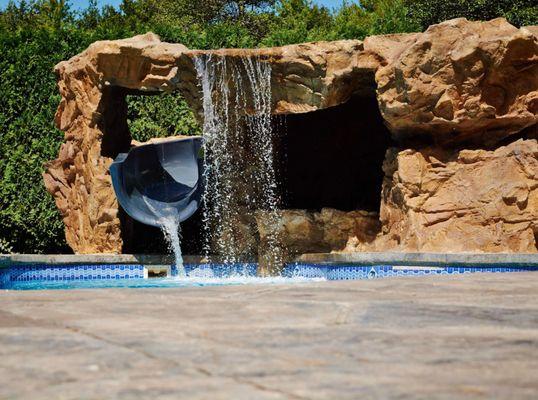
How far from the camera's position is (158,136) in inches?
575

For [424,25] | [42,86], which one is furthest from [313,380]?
[424,25]

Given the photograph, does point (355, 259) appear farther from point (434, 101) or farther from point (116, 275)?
point (116, 275)

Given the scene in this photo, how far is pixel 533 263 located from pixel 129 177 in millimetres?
5743

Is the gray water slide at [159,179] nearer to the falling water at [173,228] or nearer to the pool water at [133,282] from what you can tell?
the falling water at [173,228]

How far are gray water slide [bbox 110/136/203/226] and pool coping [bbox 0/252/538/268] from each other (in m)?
0.53

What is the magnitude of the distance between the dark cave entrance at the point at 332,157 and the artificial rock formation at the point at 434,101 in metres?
1.61

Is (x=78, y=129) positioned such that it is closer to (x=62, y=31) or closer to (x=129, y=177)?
(x=129, y=177)

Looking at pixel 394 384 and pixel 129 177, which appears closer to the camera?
pixel 394 384

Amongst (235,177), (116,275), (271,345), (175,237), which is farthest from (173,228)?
(271,345)

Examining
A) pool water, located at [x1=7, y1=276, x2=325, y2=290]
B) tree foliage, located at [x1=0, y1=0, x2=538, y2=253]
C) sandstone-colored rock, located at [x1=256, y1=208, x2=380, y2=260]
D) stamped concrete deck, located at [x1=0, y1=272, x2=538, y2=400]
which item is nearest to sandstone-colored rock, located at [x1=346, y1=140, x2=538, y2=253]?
sandstone-colored rock, located at [x1=256, y1=208, x2=380, y2=260]

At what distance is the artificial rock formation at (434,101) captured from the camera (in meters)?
9.66

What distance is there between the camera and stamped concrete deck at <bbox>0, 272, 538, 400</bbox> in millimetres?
1884

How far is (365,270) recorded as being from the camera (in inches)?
390

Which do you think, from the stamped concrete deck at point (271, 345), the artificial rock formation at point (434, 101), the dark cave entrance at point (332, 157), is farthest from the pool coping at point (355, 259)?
the stamped concrete deck at point (271, 345)
